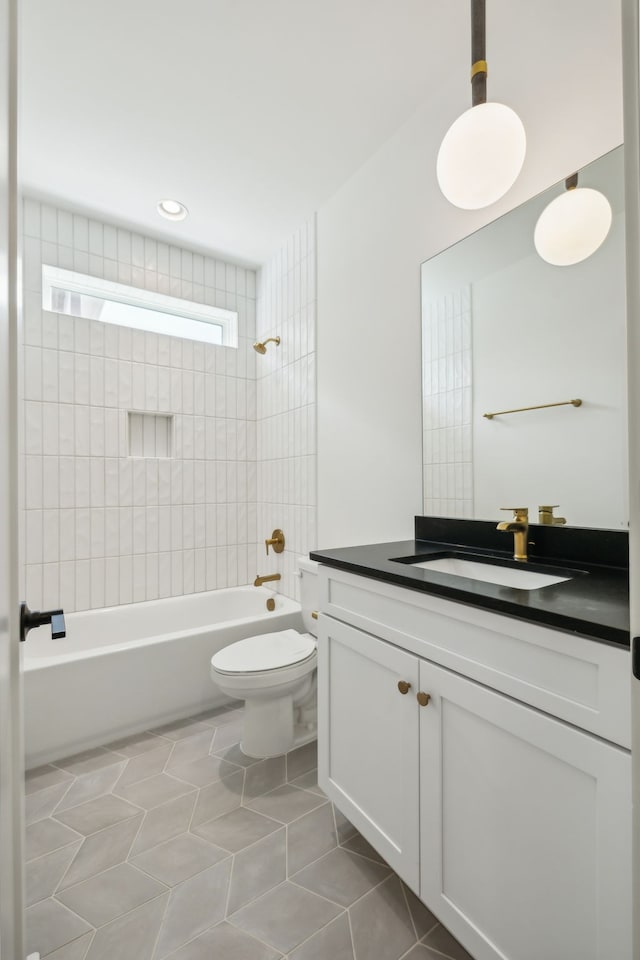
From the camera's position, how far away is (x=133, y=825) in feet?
4.74

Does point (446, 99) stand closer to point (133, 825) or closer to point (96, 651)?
point (96, 651)

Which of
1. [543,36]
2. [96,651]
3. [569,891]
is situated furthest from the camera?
[96,651]

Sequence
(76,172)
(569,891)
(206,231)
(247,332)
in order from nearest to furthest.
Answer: (569,891) < (76,172) < (206,231) < (247,332)

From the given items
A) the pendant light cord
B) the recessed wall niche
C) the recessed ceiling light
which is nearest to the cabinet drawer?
the pendant light cord

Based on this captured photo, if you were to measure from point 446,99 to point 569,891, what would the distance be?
226 cm

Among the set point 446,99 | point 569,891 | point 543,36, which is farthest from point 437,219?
point 569,891

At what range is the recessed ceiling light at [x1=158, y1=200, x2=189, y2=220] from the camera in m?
2.28

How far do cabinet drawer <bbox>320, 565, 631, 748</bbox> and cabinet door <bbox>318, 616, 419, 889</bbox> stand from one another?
0.08 m

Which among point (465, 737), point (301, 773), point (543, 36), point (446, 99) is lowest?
point (301, 773)

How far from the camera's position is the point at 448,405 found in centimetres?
157

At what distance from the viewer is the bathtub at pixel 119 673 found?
1.79 m

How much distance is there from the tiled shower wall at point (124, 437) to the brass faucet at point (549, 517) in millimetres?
1449

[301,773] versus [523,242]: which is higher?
[523,242]

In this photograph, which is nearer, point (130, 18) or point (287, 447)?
point (130, 18)
